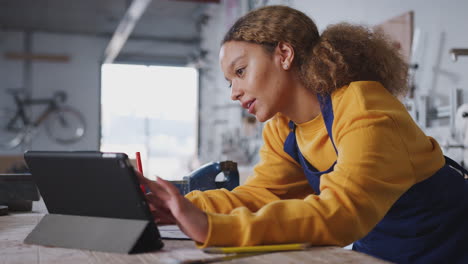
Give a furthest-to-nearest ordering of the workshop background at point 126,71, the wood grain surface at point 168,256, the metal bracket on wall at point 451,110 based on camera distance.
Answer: the workshop background at point 126,71 < the metal bracket on wall at point 451,110 < the wood grain surface at point 168,256

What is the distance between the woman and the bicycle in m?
9.80

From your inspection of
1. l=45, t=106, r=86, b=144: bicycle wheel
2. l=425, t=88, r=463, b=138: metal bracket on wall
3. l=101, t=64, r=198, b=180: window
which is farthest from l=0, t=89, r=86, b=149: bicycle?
l=425, t=88, r=463, b=138: metal bracket on wall

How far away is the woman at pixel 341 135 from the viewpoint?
0.87 m

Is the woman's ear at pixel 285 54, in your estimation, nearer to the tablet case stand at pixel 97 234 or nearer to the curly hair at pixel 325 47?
the curly hair at pixel 325 47

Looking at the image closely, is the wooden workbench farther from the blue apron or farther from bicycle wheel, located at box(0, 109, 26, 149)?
bicycle wheel, located at box(0, 109, 26, 149)

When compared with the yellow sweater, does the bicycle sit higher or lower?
lower

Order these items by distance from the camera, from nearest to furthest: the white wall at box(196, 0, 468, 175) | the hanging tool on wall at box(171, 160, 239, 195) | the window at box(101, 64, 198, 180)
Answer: the hanging tool on wall at box(171, 160, 239, 195) → the white wall at box(196, 0, 468, 175) → the window at box(101, 64, 198, 180)

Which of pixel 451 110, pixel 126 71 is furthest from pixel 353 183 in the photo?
pixel 126 71

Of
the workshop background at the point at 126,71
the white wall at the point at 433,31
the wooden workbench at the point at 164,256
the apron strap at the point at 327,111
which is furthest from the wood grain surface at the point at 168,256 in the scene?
the workshop background at the point at 126,71

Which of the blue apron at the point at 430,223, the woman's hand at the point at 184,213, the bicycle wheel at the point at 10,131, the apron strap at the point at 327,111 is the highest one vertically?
the apron strap at the point at 327,111

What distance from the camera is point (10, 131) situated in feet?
33.6

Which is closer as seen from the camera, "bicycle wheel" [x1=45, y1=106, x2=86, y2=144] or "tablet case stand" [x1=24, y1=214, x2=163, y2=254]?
"tablet case stand" [x1=24, y1=214, x2=163, y2=254]

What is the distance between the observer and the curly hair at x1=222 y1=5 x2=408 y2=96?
3.51ft

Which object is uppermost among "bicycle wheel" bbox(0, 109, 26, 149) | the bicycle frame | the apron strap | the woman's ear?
the woman's ear
